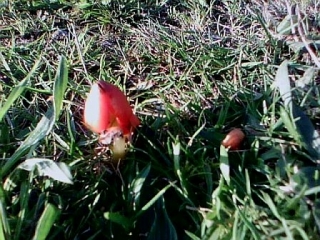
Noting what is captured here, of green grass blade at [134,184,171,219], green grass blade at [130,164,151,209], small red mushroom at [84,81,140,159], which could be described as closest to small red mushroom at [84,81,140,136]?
small red mushroom at [84,81,140,159]

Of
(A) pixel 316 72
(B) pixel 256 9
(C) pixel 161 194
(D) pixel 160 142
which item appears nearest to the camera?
(C) pixel 161 194

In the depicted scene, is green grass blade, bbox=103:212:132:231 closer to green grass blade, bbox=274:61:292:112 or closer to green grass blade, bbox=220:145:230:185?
green grass blade, bbox=220:145:230:185

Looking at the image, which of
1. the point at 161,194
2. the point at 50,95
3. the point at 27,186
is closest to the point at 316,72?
the point at 161,194

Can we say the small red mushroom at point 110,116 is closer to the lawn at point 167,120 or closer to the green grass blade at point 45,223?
the lawn at point 167,120

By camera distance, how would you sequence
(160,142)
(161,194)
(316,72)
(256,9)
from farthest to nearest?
1. (256,9)
2. (316,72)
3. (160,142)
4. (161,194)

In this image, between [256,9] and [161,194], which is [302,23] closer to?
[256,9]

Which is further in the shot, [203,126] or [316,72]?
[316,72]

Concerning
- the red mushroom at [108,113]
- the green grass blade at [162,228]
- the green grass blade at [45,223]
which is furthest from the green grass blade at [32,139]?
the green grass blade at [162,228]
